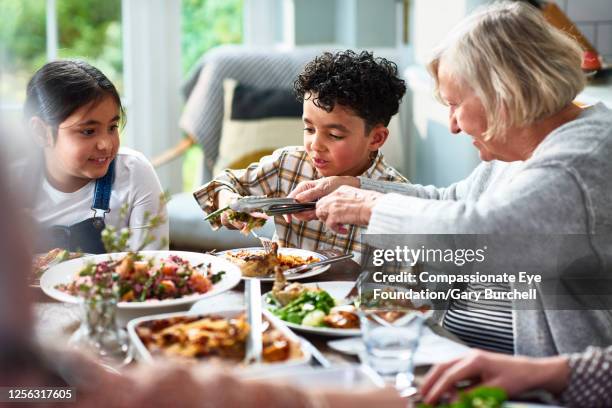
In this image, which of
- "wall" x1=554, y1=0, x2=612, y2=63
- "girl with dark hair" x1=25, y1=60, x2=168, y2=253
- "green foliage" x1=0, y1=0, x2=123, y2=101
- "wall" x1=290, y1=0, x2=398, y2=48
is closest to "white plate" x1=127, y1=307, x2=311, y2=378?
"girl with dark hair" x1=25, y1=60, x2=168, y2=253

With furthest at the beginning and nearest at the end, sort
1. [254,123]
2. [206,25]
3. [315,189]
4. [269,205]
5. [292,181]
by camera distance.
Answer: [206,25]
[254,123]
[292,181]
[315,189]
[269,205]

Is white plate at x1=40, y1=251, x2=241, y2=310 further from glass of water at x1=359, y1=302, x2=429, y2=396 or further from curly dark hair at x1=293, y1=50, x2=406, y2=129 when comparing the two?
curly dark hair at x1=293, y1=50, x2=406, y2=129

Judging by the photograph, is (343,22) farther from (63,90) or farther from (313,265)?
(313,265)

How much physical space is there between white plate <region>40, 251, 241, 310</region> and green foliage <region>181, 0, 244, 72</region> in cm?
326

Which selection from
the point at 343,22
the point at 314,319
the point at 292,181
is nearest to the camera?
the point at 314,319

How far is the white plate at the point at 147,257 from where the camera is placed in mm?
1321

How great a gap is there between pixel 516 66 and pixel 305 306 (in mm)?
581

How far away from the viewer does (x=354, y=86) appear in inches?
84.9

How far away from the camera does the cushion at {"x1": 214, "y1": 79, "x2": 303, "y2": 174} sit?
376cm

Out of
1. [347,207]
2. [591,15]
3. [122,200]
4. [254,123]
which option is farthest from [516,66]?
[254,123]

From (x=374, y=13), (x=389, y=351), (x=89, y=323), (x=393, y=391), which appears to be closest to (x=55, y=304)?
(x=89, y=323)

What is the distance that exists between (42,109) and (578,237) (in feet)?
4.63

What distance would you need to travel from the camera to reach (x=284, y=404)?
0.81 metres

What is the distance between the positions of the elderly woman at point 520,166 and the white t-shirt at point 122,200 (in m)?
0.72
